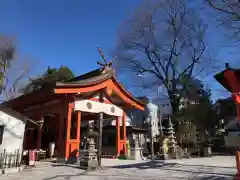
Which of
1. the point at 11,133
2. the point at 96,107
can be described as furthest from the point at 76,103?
the point at 11,133

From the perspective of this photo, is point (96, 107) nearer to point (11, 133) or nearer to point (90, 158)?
point (90, 158)

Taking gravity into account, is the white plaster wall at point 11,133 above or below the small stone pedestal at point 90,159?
above

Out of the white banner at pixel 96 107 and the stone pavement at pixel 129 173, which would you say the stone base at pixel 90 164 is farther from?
the white banner at pixel 96 107

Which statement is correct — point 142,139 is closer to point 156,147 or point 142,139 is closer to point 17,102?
point 156,147

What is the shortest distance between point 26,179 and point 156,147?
17.4 m

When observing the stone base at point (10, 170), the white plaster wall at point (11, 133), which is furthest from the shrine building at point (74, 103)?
the stone base at point (10, 170)

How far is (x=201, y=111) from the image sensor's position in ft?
99.4

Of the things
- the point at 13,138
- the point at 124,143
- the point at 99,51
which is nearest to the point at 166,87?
the point at 124,143

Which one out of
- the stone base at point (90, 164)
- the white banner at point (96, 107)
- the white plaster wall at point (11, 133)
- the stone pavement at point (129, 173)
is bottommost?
the stone pavement at point (129, 173)

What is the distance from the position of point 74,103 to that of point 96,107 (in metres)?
1.90

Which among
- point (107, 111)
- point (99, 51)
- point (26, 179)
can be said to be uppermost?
point (99, 51)

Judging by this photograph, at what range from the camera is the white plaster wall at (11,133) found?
10.7 metres

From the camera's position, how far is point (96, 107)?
1497 cm

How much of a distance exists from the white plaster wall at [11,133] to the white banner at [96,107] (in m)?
3.57
